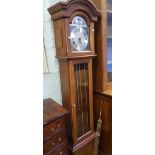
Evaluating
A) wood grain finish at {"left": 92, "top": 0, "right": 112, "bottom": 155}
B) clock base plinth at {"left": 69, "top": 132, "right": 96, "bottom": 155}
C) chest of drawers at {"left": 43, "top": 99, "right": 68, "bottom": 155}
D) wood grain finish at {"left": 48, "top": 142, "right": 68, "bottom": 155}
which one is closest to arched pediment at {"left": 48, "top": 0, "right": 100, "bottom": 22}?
wood grain finish at {"left": 92, "top": 0, "right": 112, "bottom": 155}

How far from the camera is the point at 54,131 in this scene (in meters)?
1.26

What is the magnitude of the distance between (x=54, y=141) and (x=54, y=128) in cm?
11

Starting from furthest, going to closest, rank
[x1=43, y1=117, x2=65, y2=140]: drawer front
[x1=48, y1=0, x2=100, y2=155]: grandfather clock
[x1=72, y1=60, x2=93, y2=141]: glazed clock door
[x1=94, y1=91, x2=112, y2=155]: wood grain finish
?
[x1=94, y1=91, x2=112, y2=155]: wood grain finish
[x1=72, y1=60, x2=93, y2=141]: glazed clock door
[x1=48, y1=0, x2=100, y2=155]: grandfather clock
[x1=43, y1=117, x2=65, y2=140]: drawer front

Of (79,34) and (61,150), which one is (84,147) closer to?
(61,150)

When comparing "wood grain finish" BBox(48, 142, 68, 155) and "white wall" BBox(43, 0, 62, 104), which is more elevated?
"white wall" BBox(43, 0, 62, 104)

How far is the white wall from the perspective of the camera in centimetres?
150

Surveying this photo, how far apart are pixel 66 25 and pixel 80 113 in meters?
0.86

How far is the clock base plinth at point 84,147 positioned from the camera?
4.92ft

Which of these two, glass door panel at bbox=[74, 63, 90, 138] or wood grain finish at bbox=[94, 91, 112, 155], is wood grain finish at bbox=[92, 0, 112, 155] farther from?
glass door panel at bbox=[74, 63, 90, 138]
